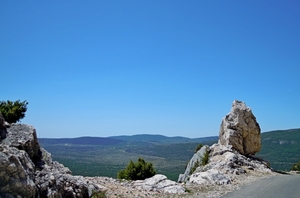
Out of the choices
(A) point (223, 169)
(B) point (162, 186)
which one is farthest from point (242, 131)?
(B) point (162, 186)

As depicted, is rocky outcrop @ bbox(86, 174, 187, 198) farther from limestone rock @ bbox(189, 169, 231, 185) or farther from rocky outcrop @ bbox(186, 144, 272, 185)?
rocky outcrop @ bbox(186, 144, 272, 185)

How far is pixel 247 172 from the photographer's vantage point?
30.7 meters

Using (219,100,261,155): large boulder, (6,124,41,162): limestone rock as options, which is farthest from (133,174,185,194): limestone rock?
(219,100,261,155): large boulder

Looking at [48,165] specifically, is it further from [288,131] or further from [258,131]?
[288,131]

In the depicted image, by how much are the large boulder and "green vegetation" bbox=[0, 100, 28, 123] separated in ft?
90.7

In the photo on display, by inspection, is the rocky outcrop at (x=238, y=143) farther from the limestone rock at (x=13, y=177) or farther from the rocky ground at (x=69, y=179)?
the limestone rock at (x=13, y=177)

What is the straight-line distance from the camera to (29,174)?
1203 cm

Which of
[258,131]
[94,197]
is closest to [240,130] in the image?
[258,131]

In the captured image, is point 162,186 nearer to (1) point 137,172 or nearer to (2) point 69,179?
(2) point 69,179

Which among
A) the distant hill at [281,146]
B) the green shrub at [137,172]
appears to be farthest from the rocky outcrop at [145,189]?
the distant hill at [281,146]

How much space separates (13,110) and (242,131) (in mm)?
30613

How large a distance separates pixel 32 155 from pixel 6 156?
4.95 m

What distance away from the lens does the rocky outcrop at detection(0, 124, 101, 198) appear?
10562mm

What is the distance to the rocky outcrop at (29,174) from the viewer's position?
416 inches
